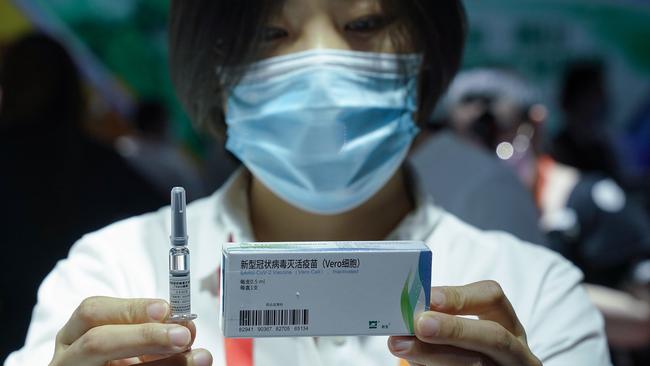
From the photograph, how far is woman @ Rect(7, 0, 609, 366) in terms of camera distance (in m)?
1.10

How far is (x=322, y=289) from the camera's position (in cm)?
85

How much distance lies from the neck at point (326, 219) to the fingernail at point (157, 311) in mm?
391

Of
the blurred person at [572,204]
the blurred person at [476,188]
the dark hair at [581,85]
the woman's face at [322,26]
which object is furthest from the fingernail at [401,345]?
the dark hair at [581,85]

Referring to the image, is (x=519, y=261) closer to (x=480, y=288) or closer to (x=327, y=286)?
(x=480, y=288)

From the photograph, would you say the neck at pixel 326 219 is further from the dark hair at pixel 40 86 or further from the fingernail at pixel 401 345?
the dark hair at pixel 40 86

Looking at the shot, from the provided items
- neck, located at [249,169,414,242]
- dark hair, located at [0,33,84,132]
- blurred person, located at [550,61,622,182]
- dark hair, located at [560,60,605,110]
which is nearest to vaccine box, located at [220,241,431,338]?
neck, located at [249,169,414,242]

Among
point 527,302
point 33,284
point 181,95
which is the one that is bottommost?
point 33,284

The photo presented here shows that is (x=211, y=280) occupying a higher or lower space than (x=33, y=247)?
higher

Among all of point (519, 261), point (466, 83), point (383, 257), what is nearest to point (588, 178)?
point (466, 83)

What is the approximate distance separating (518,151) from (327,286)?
1649 millimetres

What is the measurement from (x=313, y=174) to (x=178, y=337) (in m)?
0.39

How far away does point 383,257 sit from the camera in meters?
0.86

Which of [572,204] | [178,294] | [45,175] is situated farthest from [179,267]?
[572,204]

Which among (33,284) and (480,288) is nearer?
(480,288)
